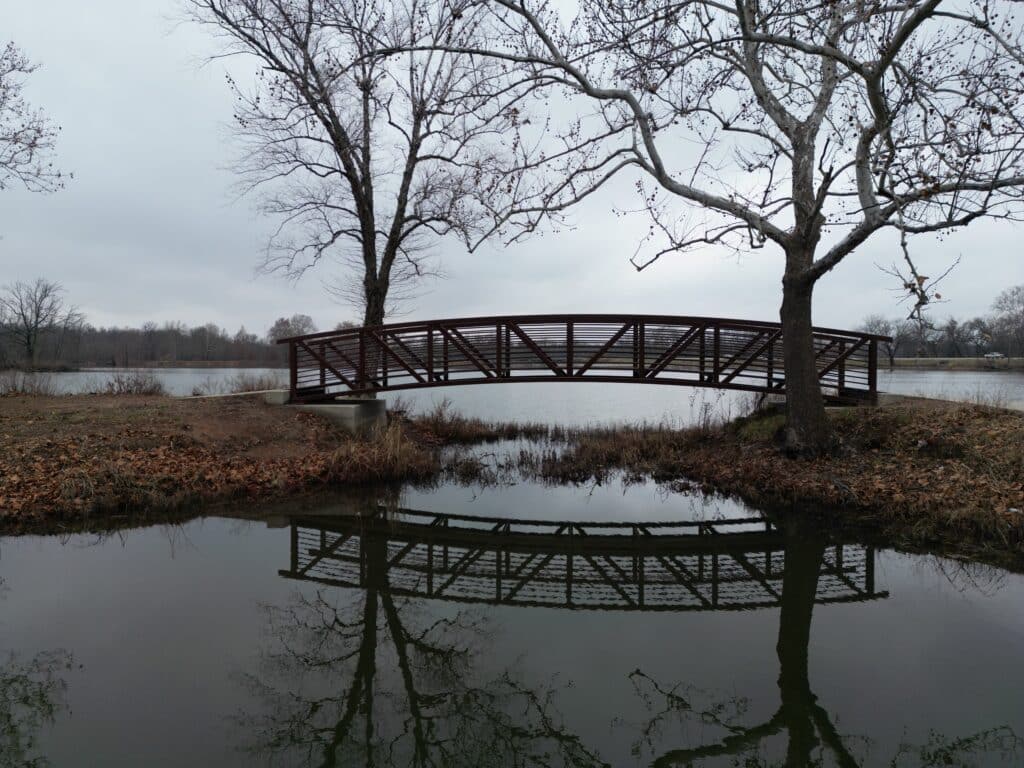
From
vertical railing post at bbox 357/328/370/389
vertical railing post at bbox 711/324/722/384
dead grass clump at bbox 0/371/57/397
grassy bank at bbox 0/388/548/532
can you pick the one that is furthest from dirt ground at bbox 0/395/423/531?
vertical railing post at bbox 711/324/722/384

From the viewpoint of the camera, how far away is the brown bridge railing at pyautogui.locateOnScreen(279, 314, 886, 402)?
12.7m

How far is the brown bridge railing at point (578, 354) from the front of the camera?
12688mm

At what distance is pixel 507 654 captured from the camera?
14.3 ft

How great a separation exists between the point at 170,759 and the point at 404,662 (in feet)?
5.03

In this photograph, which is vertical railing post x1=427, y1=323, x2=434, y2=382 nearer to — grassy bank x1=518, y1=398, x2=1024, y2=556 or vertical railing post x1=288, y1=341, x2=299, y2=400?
grassy bank x1=518, y1=398, x2=1024, y2=556

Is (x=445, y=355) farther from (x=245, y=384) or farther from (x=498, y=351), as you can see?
(x=245, y=384)

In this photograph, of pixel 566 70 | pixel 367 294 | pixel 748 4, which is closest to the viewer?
pixel 748 4

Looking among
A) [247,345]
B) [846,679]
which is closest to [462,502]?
[846,679]

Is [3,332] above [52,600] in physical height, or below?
above

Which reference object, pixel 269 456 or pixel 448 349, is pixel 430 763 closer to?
pixel 269 456

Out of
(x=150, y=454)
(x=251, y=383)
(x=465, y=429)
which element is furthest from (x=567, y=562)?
(x=251, y=383)

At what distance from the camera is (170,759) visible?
3.07 m

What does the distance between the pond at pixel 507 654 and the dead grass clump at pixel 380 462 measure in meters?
3.13

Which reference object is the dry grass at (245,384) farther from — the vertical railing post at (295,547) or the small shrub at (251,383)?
the vertical railing post at (295,547)
